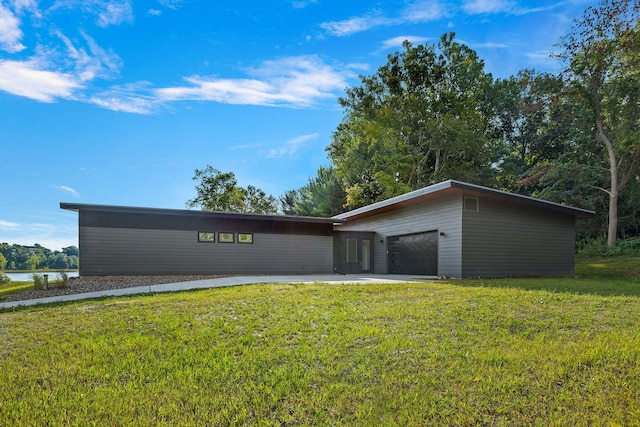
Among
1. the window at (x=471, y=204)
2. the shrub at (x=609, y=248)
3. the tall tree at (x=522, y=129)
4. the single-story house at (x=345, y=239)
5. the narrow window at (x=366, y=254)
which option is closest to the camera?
the window at (x=471, y=204)

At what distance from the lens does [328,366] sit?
3566 mm

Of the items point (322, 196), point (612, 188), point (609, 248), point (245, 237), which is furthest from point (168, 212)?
point (612, 188)

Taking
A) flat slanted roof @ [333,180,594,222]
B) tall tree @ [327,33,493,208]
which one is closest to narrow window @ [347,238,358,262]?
flat slanted roof @ [333,180,594,222]

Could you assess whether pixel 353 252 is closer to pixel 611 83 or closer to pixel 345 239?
pixel 345 239

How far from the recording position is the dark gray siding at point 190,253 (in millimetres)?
12867

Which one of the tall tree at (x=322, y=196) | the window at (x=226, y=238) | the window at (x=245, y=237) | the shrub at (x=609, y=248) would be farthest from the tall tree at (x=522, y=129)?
the window at (x=226, y=238)

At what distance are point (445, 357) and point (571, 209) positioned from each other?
12.4 meters

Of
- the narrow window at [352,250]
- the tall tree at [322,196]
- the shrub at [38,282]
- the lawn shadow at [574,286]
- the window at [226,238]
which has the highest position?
the tall tree at [322,196]

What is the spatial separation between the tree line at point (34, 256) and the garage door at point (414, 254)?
793 inches

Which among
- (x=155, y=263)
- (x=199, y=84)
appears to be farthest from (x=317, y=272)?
(x=199, y=84)

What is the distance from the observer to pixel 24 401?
3062 mm

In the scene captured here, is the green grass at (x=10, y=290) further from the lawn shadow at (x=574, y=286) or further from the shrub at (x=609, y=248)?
the shrub at (x=609, y=248)

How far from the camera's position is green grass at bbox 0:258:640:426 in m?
2.83

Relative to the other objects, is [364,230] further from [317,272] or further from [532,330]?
[532,330]
